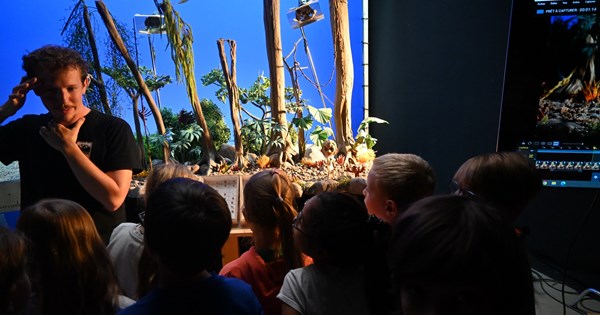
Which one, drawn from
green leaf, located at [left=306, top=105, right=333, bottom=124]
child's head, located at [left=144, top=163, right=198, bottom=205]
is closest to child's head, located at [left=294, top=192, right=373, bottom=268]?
child's head, located at [left=144, top=163, right=198, bottom=205]

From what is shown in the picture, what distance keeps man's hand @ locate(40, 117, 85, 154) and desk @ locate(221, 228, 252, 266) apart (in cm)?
118

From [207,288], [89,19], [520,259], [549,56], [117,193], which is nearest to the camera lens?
[520,259]

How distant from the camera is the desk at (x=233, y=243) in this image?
2311 mm

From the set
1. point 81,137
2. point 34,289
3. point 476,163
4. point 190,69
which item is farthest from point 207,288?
point 190,69

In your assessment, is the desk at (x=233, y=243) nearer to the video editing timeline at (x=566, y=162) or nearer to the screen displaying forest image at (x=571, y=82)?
the video editing timeline at (x=566, y=162)

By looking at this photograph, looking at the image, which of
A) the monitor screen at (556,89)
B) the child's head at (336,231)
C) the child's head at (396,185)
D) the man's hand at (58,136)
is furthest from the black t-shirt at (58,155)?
the monitor screen at (556,89)

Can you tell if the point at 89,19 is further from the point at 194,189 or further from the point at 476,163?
the point at 476,163

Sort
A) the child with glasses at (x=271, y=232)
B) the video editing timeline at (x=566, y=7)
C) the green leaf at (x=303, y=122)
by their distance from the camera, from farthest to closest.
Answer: the green leaf at (x=303, y=122)
the video editing timeline at (x=566, y=7)
the child with glasses at (x=271, y=232)

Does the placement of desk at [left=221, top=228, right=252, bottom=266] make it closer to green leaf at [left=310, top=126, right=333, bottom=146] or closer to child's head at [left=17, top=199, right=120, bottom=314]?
child's head at [left=17, top=199, right=120, bottom=314]

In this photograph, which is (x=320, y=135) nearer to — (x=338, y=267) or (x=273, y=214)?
(x=273, y=214)

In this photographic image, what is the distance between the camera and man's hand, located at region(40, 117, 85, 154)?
4.37ft

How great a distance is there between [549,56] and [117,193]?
8.28 feet

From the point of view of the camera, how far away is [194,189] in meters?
0.92

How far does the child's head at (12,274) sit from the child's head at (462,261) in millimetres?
783
